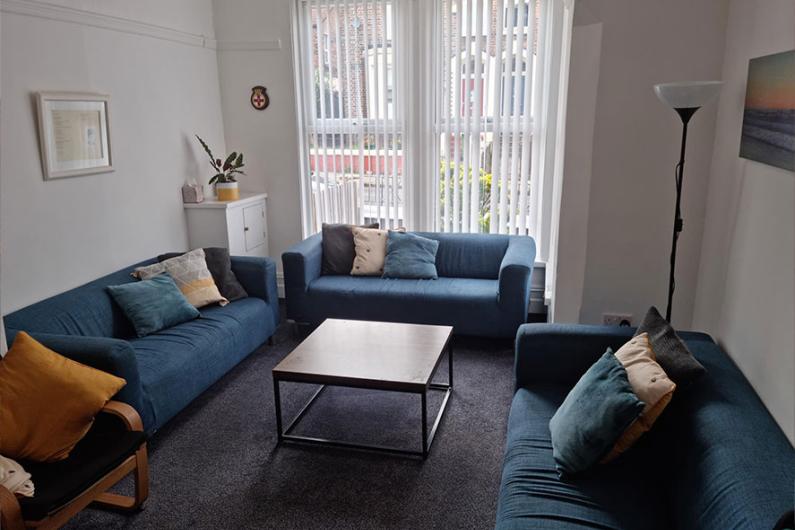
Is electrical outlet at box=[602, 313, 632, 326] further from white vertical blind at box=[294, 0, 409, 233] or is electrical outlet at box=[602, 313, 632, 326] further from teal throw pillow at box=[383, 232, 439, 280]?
white vertical blind at box=[294, 0, 409, 233]

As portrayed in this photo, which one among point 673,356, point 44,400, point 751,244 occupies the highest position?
point 751,244

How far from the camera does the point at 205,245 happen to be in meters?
4.55

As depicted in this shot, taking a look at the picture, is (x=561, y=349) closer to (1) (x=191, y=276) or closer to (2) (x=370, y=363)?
(2) (x=370, y=363)

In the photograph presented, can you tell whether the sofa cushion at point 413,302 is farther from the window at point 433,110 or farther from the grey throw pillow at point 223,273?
the window at point 433,110

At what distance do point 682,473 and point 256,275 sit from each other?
294cm

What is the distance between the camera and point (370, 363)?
9.60 ft

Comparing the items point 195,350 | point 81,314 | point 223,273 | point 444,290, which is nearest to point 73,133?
point 81,314

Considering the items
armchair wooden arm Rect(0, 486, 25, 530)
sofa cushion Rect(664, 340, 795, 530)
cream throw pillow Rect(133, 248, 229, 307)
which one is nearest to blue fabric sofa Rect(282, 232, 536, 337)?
cream throw pillow Rect(133, 248, 229, 307)

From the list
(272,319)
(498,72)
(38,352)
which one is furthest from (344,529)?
(498,72)

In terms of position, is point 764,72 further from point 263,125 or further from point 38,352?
point 263,125

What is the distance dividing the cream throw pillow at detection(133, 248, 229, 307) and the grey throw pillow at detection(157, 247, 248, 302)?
78 mm

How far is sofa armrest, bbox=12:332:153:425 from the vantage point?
8.40 feet

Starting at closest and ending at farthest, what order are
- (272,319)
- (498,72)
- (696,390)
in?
1. (696,390)
2. (272,319)
3. (498,72)

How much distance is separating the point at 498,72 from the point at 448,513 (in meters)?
3.22
